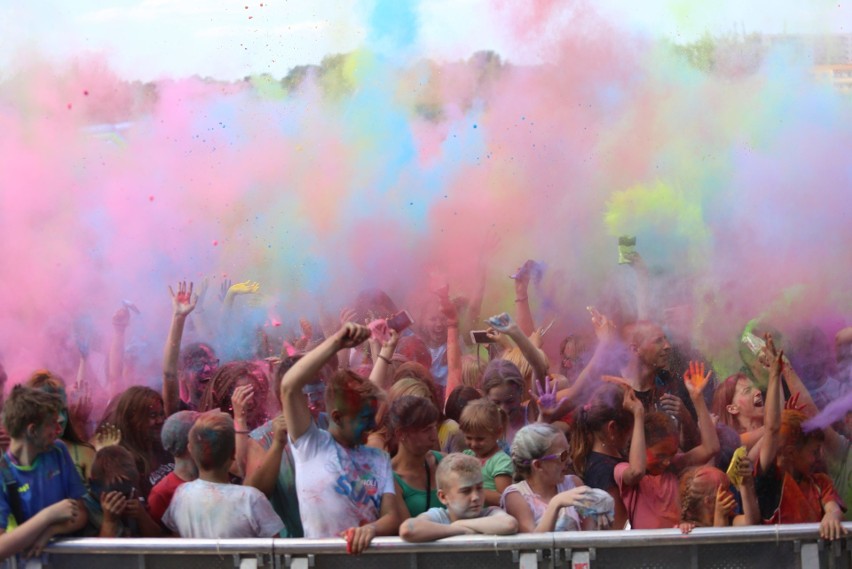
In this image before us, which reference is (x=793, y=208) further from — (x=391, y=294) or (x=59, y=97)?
(x=59, y=97)

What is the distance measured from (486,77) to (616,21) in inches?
31.2

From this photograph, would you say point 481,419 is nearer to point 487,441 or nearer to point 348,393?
point 487,441

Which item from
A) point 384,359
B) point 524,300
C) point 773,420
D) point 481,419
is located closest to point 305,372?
point 481,419

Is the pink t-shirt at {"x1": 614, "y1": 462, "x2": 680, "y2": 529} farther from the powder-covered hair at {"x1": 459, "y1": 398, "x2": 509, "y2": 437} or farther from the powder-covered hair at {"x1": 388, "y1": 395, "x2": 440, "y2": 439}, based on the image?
the powder-covered hair at {"x1": 388, "y1": 395, "x2": 440, "y2": 439}

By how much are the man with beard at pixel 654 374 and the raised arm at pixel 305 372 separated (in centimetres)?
188

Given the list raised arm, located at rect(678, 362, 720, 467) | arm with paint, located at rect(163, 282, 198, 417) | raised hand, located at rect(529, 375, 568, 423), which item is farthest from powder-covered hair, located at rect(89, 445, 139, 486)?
raised arm, located at rect(678, 362, 720, 467)

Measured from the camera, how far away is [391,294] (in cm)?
764

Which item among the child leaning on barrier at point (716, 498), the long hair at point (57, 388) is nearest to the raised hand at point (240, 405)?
the long hair at point (57, 388)

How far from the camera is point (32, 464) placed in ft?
15.3

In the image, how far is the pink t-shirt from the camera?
5.07m

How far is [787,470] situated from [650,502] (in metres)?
0.55

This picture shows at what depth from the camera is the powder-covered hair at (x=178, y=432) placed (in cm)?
484

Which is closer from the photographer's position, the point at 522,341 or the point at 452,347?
the point at 522,341

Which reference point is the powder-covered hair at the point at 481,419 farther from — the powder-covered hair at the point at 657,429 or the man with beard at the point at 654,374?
the man with beard at the point at 654,374
